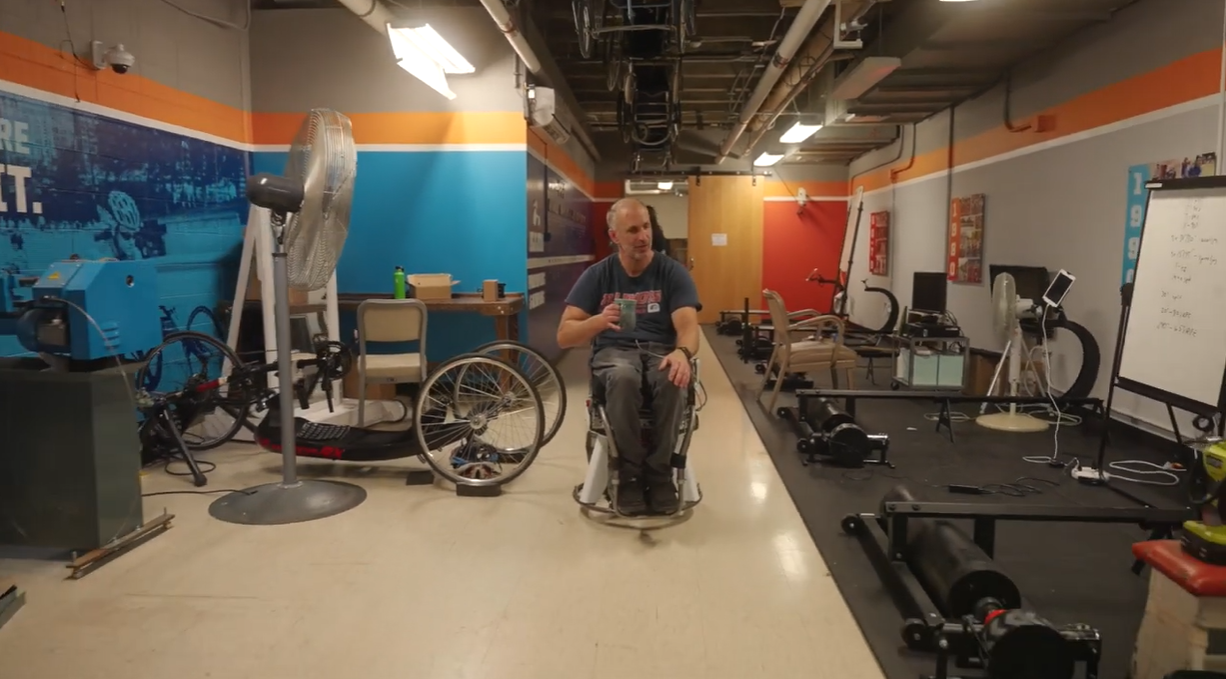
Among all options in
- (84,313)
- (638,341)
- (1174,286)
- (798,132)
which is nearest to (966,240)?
(798,132)

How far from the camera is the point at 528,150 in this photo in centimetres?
595

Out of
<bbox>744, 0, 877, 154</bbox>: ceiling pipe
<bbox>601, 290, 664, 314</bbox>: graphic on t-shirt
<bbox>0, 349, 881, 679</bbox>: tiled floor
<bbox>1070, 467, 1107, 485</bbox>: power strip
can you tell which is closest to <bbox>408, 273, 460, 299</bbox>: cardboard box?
<bbox>0, 349, 881, 679</bbox>: tiled floor

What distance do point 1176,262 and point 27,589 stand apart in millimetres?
4643

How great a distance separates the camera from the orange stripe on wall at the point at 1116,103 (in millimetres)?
4098

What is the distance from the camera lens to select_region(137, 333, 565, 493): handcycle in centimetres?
355

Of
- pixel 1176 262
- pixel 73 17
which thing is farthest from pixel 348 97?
pixel 1176 262

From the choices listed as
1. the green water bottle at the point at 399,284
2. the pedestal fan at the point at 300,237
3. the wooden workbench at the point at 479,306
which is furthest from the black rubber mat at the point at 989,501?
the green water bottle at the point at 399,284

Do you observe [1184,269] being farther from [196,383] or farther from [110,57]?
[110,57]

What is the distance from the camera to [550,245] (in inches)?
301

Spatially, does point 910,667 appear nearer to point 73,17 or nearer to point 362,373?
point 362,373

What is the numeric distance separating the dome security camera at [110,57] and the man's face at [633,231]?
9.69ft

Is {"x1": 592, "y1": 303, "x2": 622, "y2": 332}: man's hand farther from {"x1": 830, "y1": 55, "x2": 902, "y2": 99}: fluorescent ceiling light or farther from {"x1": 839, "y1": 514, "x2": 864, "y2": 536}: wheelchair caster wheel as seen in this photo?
{"x1": 830, "y1": 55, "x2": 902, "y2": 99}: fluorescent ceiling light

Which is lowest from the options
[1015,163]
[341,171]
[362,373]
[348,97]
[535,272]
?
[362,373]

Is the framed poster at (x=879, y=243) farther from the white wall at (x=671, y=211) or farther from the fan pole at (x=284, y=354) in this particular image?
the fan pole at (x=284, y=354)
